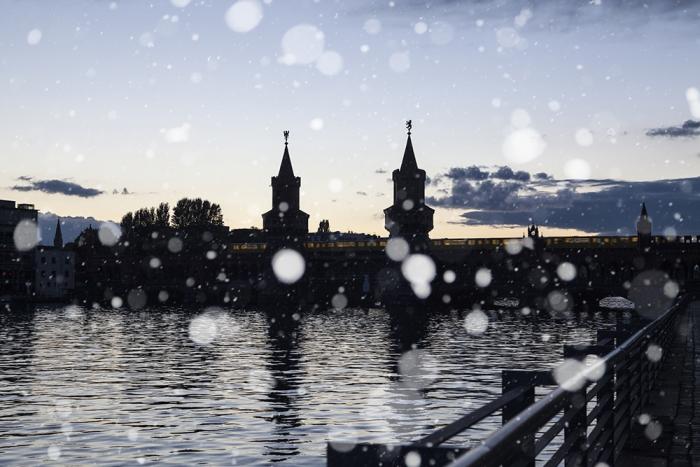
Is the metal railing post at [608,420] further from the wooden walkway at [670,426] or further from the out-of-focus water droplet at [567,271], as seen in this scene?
the out-of-focus water droplet at [567,271]

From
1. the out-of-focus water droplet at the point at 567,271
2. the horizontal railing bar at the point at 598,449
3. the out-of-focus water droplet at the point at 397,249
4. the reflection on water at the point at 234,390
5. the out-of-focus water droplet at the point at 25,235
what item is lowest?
the reflection on water at the point at 234,390

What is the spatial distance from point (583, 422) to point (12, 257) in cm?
17243

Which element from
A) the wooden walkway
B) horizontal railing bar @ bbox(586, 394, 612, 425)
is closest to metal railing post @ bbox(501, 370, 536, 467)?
horizontal railing bar @ bbox(586, 394, 612, 425)

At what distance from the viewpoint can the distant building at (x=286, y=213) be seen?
186000 millimetres

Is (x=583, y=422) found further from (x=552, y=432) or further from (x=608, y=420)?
(x=608, y=420)

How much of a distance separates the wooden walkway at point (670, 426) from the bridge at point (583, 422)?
0.5 inches

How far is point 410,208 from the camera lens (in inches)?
7210

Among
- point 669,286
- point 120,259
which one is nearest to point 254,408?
point 669,286

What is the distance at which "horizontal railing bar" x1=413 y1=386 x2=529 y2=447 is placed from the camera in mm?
5020

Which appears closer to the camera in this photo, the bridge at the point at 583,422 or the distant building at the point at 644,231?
the bridge at the point at 583,422

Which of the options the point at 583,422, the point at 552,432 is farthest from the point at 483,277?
the point at 552,432

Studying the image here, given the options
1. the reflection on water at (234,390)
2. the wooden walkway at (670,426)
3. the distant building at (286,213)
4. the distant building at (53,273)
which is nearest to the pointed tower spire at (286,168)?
the distant building at (286,213)

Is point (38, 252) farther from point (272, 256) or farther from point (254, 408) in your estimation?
point (254, 408)

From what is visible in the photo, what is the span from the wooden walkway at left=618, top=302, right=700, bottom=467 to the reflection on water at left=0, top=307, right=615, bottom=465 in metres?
10.1
